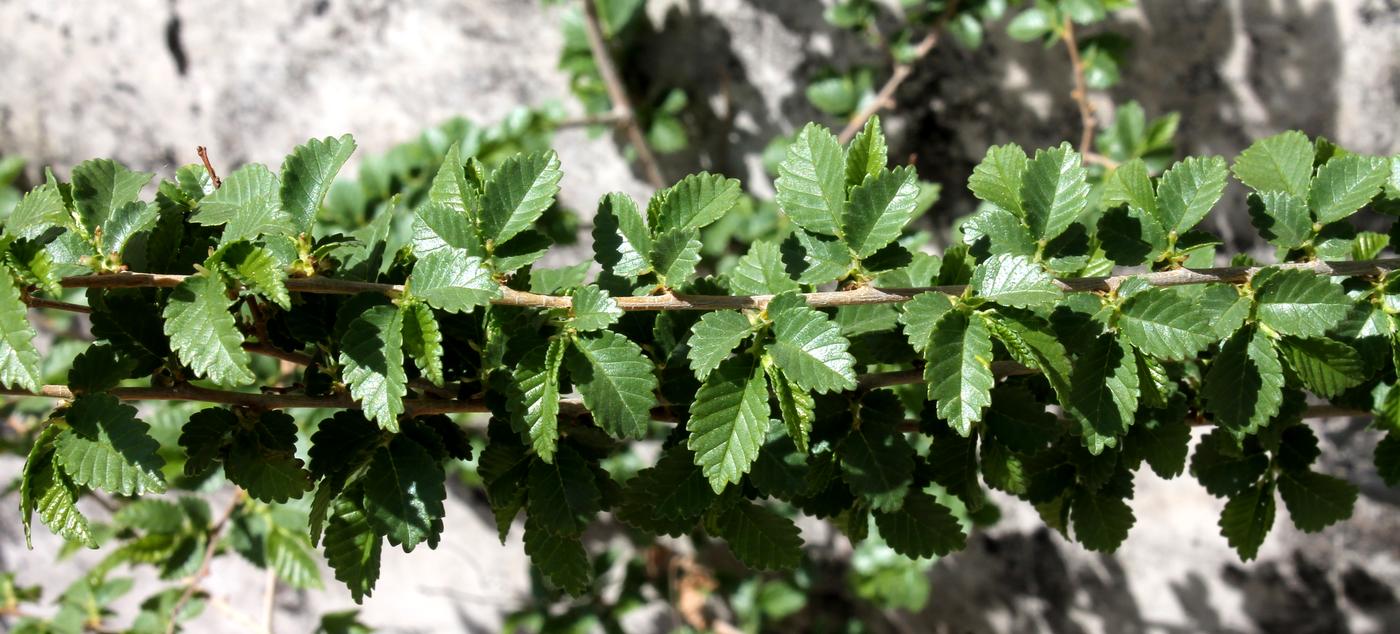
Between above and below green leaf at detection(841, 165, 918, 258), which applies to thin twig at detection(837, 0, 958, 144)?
below

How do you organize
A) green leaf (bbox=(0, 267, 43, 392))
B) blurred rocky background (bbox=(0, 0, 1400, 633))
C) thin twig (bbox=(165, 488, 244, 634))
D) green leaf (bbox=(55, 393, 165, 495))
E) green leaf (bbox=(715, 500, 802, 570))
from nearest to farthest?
green leaf (bbox=(0, 267, 43, 392)) < green leaf (bbox=(55, 393, 165, 495)) < green leaf (bbox=(715, 500, 802, 570)) < thin twig (bbox=(165, 488, 244, 634)) < blurred rocky background (bbox=(0, 0, 1400, 633))

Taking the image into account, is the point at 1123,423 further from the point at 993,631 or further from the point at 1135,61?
the point at 993,631

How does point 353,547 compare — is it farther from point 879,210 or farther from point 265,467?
point 879,210

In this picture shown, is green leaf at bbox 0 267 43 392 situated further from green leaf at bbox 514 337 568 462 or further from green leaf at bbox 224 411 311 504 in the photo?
green leaf at bbox 514 337 568 462

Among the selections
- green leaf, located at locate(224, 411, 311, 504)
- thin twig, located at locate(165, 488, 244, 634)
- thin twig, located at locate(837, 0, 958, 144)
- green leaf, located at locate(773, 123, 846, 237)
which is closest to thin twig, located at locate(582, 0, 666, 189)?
thin twig, located at locate(837, 0, 958, 144)

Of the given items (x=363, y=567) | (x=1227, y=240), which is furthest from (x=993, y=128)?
(x=363, y=567)

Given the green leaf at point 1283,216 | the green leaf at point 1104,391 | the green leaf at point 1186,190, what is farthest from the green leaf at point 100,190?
the green leaf at point 1283,216
